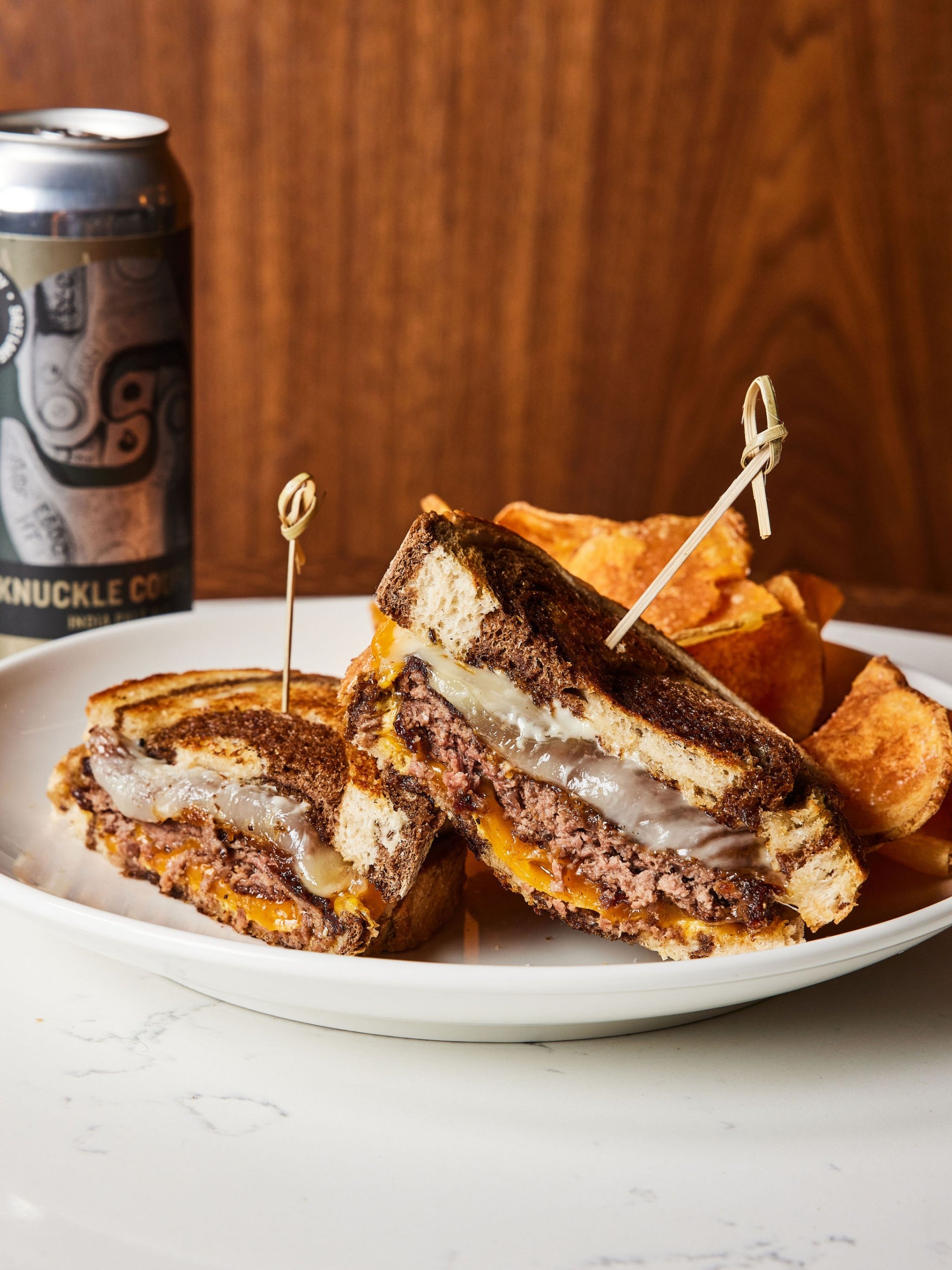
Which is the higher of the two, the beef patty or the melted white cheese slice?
the beef patty

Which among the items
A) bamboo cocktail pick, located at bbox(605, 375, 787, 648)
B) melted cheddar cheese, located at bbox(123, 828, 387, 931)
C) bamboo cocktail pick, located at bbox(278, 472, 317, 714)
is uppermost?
bamboo cocktail pick, located at bbox(605, 375, 787, 648)

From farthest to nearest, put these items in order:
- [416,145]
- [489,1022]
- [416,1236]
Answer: [416,145]
[489,1022]
[416,1236]

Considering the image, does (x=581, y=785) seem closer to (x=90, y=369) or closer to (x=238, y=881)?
(x=238, y=881)

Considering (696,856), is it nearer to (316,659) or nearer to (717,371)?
(316,659)

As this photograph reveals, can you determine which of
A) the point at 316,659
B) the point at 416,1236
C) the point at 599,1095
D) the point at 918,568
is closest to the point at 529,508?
the point at 316,659

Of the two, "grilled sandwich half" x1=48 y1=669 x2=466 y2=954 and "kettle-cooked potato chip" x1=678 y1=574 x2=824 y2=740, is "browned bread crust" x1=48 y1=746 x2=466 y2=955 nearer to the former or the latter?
"grilled sandwich half" x1=48 y1=669 x2=466 y2=954

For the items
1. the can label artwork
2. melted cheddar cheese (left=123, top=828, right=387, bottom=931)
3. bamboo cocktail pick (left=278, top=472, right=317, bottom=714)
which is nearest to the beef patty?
melted cheddar cheese (left=123, top=828, right=387, bottom=931)
